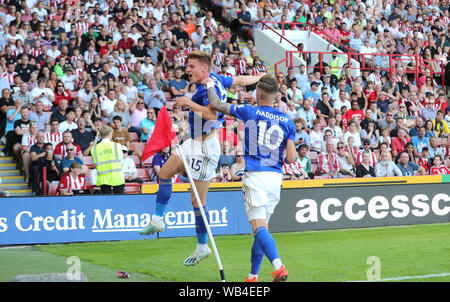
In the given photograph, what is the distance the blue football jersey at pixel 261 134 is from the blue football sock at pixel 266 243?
74 cm

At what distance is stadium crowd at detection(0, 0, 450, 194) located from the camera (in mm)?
16516

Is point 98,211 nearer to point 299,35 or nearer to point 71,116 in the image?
point 71,116

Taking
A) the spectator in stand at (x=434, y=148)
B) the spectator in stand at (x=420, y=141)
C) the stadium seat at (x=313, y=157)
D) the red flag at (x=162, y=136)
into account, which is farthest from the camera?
the spectator in stand at (x=420, y=141)

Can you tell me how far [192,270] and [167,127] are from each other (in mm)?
2162

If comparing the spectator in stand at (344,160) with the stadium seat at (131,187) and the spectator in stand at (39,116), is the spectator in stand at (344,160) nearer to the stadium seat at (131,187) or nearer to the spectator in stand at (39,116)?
the stadium seat at (131,187)

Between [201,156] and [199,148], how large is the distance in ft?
0.38

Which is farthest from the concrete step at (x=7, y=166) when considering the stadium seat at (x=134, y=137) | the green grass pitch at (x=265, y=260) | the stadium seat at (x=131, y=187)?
the green grass pitch at (x=265, y=260)

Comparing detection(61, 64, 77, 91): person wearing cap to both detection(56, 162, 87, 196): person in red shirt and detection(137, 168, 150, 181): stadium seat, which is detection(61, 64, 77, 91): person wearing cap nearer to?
detection(137, 168, 150, 181): stadium seat

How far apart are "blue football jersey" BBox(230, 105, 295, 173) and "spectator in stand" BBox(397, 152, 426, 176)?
435 inches

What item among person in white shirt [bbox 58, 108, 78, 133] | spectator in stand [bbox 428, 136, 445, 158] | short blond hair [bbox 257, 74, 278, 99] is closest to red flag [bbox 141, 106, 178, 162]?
short blond hair [bbox 257, 74, 278, 99]

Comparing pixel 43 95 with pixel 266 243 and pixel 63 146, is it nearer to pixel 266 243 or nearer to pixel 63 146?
pixel 63 146

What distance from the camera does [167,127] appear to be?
9.46m

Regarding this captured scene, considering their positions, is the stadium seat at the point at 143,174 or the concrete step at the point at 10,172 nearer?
the concrete step at the point at 10,172

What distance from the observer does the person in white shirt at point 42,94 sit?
17156 millimetres
